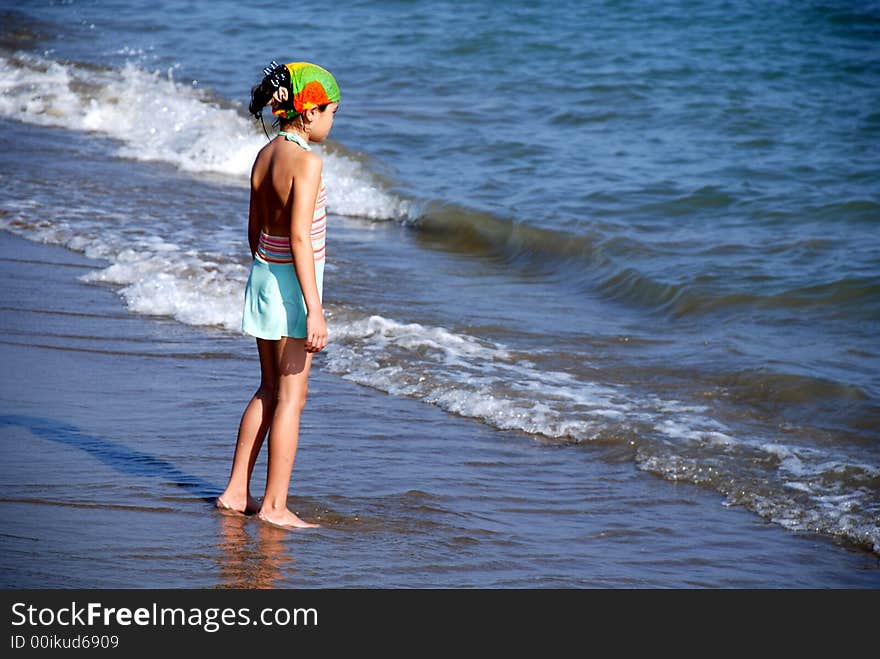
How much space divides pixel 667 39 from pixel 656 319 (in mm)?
10861

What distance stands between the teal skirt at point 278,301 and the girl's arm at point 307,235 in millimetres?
95

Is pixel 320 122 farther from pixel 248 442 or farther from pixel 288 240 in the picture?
pixel 248 442

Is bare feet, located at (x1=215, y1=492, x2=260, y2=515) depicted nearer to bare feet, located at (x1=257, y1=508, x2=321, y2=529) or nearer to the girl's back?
bare feet, located at (x1=257, y1=508, x2=321, y2=529)

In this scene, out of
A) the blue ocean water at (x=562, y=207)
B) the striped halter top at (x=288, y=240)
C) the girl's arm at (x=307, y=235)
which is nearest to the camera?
the girl's arm at (x=307, y=235)

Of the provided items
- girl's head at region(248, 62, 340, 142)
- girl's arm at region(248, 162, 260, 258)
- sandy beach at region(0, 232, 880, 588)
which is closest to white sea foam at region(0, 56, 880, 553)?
sandy beach at region(0, 232, 880, 588)

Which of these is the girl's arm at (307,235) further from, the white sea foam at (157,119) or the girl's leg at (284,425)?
the white sea foam at (157,119)

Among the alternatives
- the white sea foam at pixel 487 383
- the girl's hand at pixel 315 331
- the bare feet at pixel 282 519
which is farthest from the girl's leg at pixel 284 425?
the white sea foam at pixel 487 383

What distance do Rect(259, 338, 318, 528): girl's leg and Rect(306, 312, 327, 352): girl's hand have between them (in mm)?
164

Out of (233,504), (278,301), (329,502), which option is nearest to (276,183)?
(278,301)

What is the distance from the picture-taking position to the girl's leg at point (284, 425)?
4.04 m

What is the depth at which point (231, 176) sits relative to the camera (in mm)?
11977

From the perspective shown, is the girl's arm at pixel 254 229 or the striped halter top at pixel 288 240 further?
the girl's arm at pixel 254 229

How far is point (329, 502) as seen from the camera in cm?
446
